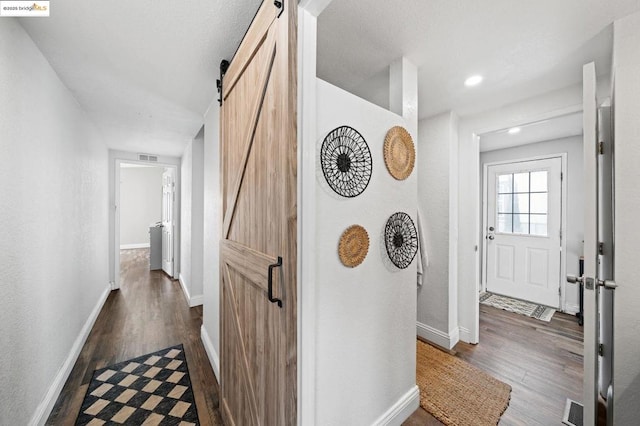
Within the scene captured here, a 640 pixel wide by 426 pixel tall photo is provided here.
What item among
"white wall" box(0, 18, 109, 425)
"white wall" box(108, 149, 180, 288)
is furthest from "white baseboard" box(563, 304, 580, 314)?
"white wall" box(108, 149, 180, 288)

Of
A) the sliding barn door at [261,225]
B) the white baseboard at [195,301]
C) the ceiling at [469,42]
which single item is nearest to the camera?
the sliding barn door at [261,225]

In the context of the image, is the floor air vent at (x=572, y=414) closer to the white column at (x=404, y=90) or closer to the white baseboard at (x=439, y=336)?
the white baseboard at (x=439, y=336)

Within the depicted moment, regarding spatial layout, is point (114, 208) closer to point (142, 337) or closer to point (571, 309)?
point (142, 337)

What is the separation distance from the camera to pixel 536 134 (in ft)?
10.7

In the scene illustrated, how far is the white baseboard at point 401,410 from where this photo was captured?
1.51m

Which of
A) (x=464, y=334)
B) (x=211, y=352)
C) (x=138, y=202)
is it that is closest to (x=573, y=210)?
(x=464, y=334)

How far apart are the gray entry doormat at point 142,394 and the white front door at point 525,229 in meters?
4.34

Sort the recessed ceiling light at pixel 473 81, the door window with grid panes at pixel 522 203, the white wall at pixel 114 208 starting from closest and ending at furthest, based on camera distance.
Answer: the recessed ceiling light at pixel 473 81
the door window with grid panes at pixel 522 203
the white wall at pixel 114 208

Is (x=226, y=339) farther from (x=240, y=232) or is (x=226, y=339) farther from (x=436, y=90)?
(x=436, y=90)

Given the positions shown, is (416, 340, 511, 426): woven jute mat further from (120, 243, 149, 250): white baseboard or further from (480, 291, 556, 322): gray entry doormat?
(120, 243, 149, 250): white baseboard

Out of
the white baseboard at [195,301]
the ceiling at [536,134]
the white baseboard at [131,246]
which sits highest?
the ceiling at [536,134]

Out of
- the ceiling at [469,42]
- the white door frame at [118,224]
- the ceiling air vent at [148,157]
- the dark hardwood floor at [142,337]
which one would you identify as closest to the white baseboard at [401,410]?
the dark hardwood floor at [142,337]

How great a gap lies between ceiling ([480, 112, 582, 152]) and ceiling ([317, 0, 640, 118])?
87 centimetres

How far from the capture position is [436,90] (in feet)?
7.09
